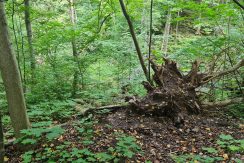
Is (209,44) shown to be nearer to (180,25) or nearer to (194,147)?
(194,147)

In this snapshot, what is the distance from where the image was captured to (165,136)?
4223 mm

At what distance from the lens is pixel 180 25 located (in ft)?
64.8

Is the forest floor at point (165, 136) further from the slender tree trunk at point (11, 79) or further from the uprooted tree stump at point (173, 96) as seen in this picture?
the slender tree trunk at point (11, 79)

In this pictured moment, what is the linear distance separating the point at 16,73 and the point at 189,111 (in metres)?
3.82

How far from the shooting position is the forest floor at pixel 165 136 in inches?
137

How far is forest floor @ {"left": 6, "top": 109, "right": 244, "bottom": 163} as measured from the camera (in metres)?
3.49

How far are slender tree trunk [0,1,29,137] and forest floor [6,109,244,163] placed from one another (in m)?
0.57

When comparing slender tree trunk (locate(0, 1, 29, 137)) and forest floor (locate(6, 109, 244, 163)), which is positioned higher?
slender tree trunk (locate(0, 1, 29, 137))

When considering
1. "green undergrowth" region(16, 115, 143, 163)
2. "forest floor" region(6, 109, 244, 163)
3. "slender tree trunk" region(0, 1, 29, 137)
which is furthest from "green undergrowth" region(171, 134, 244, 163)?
"slender tree trunk" region(0, 1, 29, 137)

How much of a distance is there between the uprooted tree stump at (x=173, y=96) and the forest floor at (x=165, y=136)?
181 millimetres

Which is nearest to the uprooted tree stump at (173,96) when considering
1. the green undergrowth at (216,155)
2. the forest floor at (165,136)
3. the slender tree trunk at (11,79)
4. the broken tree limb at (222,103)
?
the broken tree limb at (222,103)

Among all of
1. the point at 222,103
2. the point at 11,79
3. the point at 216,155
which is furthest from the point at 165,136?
the point at 11,79

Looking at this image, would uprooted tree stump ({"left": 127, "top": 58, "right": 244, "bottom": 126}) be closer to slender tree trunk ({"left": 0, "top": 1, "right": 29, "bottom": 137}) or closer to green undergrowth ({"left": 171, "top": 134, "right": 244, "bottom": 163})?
green undergrowth ({"left": 171, "top": 134, "right": 244, "bottom": 163})

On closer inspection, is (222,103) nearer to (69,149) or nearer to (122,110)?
(122,110)
